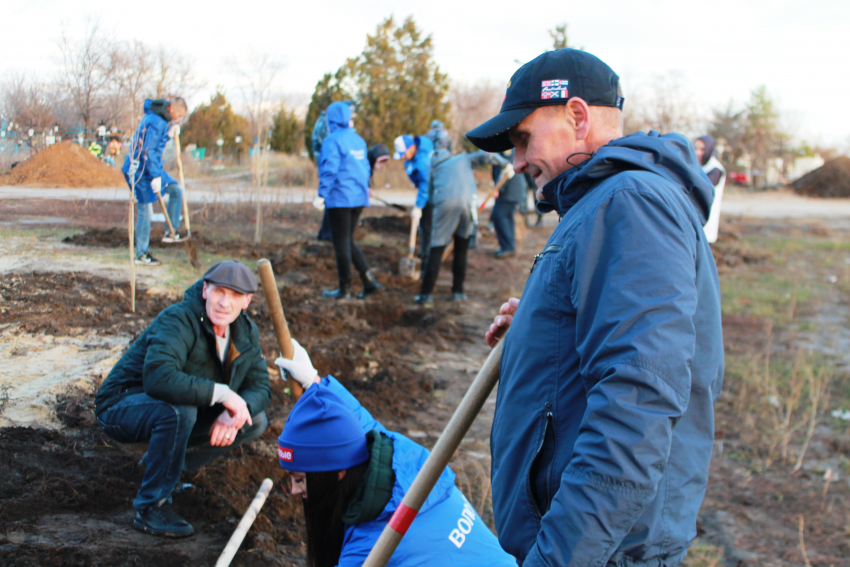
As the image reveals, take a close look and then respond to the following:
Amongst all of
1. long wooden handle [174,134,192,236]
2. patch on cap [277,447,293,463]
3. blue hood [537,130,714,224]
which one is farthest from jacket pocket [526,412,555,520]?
long wooden handle [174,134,192,236]

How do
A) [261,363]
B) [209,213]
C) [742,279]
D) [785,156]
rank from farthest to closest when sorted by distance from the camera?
[785,156]
[742,279]
[209,213]
[261,363]

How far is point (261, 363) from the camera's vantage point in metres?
3.23

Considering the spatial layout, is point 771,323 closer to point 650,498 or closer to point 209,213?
point 209,213

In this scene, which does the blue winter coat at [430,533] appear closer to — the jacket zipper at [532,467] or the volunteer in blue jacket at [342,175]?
the jacket zipper at [532,467]

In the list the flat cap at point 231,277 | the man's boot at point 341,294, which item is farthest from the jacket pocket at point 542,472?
the man's boot at point 341,294

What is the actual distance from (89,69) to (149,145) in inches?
54.1

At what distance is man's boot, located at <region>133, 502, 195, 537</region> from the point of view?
2.65m

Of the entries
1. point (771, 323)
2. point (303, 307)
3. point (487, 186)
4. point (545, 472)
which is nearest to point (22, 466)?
point (545, 472)

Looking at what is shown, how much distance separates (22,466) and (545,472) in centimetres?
239

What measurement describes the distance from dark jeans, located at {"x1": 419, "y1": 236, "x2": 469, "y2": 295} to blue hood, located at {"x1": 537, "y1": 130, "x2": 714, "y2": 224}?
213 inches

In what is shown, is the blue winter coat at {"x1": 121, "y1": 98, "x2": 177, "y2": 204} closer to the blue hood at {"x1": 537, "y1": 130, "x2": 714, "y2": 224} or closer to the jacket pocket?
the blue hood at {"x1": 537, "y1": 130, "x2": 714, "y2": 224}

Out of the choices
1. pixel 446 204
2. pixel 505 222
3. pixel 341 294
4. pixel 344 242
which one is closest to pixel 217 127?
pixel 344 242

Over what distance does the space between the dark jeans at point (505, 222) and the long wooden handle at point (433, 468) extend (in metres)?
8.53

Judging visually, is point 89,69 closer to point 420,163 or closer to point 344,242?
point 344,242
